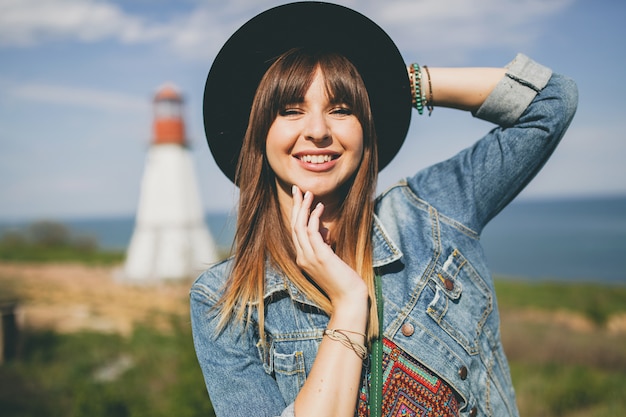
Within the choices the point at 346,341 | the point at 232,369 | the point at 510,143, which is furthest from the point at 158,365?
the point at 510,143

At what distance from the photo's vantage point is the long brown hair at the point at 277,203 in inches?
72.8

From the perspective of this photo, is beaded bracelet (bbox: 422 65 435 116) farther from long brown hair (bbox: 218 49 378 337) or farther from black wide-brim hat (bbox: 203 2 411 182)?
long brown hair (bbox: 218 49 378 337)

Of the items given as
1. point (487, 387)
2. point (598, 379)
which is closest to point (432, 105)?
point (487, 387)

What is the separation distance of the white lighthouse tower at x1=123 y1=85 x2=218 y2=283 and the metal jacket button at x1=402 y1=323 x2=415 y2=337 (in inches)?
834

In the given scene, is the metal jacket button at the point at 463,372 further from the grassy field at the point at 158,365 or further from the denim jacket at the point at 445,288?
the grassy field at the point at 158,365

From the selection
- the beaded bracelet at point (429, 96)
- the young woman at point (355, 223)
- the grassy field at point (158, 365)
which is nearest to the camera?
the young woman at point (355, 223)

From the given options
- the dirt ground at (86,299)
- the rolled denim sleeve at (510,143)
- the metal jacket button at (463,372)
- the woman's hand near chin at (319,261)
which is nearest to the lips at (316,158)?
the woman's hand near chin at (319,261)

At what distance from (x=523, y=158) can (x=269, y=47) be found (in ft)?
3.41

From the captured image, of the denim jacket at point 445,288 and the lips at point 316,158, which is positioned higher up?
the lips at point 316,158

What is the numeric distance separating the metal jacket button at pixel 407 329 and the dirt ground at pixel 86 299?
482 inches

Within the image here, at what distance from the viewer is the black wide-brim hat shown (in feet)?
6.27

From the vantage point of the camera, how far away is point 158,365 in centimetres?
1030

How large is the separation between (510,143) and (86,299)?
1948cm

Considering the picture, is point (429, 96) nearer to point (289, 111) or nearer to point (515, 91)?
point (515, 91)
